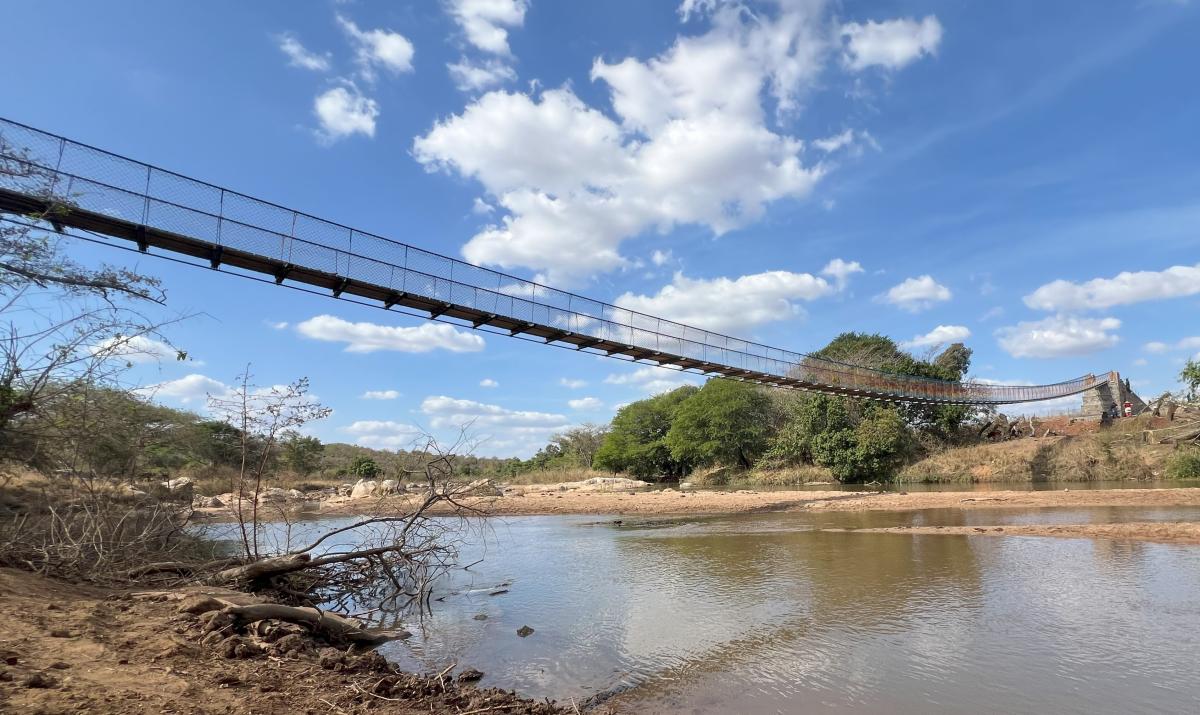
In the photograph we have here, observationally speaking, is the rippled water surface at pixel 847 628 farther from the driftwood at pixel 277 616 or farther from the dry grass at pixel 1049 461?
the dry grass at pixel 1049 461

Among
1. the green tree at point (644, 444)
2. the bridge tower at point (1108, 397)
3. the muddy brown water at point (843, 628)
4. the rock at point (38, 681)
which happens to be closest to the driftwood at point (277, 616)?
the muddy brown water at point (843, 628)

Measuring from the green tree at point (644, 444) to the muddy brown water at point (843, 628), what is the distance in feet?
183

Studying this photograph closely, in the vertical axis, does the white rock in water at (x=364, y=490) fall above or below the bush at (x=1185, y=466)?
below

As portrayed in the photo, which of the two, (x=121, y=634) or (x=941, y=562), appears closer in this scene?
(x=121, y=634)

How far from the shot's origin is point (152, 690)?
16.5 feet

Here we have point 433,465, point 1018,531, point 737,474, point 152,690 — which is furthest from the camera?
point 737,474

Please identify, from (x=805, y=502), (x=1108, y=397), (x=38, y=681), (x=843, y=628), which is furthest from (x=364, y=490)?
(x=1108, y=397)

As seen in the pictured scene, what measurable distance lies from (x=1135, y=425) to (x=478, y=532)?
4954 centimetres

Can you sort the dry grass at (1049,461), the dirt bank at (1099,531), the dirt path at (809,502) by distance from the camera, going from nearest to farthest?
the dirt bank at (1099,531), the dirt path at (809,502), the dry grass at (1049,461)

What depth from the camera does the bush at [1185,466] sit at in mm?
33844

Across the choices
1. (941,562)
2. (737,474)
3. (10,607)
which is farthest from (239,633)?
(737,474)

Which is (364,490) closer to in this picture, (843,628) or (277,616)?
(277,616)

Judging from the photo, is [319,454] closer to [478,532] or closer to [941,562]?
[478,532]

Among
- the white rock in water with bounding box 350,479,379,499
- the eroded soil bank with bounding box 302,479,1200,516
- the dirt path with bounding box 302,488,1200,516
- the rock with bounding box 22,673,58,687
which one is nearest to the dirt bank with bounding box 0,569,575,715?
the rock with bounding box 22,673,58,687
